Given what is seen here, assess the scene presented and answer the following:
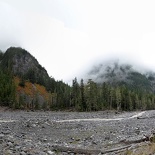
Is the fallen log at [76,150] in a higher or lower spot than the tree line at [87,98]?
lower

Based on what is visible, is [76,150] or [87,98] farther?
[87,98]

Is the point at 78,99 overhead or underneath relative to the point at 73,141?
overhead

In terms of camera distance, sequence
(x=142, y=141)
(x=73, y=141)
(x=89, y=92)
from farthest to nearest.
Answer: (x=89, y=92), (x=73, y=141), (x=142, y=141)

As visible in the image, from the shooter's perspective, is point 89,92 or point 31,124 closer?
point 31,124

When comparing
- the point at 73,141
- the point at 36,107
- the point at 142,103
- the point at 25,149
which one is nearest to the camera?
the point at 25,149

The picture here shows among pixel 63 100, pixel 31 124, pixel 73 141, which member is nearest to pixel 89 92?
pixel 63 100

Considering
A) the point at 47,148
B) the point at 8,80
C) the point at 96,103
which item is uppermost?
the point at 8,80

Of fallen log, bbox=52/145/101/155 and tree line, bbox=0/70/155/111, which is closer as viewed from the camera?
fallen log, bbox=52/145/101/155

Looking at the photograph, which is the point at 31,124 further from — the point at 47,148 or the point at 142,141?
the point at 142,141

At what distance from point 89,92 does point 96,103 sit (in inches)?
270

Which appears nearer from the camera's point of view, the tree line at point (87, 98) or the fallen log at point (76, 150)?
the fallen log at point (76, 150)

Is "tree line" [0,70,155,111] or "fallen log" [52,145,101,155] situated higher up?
"tree line" [0,70,155,111]

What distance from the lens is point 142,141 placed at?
25.7 m

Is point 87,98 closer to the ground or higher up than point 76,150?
higher up
